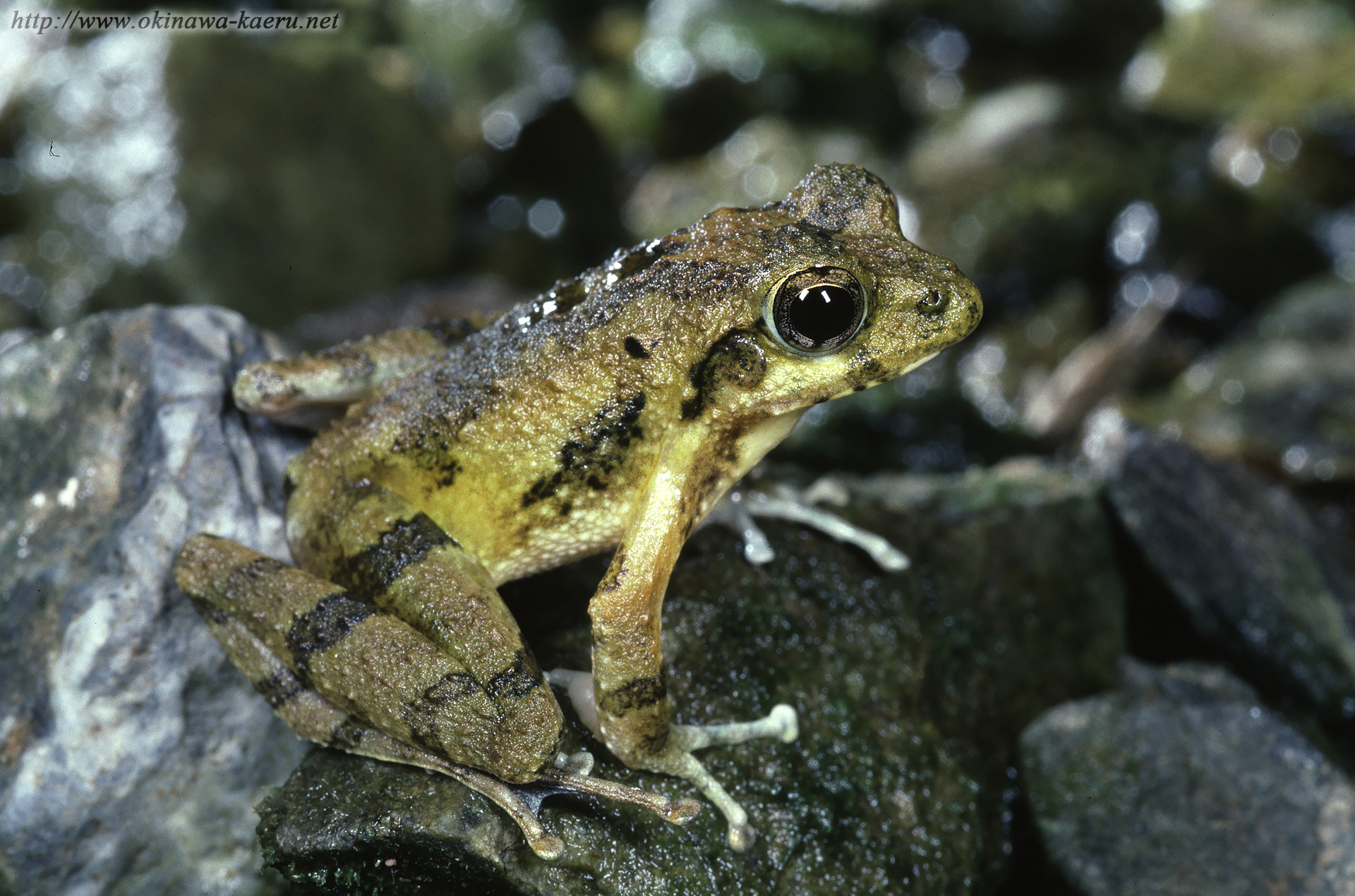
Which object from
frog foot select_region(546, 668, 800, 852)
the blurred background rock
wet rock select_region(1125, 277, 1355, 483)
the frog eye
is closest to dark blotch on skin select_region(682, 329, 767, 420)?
the frog eye

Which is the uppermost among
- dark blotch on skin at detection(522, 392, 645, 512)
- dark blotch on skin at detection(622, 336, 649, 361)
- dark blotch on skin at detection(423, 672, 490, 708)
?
dark blotch on skin at detection(622, 336, 649, 361)

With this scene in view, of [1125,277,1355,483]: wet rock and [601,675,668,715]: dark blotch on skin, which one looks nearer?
[601,675,668,715]: dark blotch on skin

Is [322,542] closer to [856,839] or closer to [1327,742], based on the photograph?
[856,839]

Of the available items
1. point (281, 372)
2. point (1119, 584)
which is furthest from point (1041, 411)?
point (281, 372)

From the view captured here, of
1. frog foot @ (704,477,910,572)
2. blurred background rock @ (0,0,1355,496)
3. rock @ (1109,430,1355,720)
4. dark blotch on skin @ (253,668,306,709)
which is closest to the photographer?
dark blotch on skin @ (253,668,306,709)

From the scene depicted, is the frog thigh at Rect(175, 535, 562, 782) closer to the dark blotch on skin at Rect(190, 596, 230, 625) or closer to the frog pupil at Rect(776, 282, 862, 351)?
the dark blotch on skin at Rect(190, 596, 230, 625)

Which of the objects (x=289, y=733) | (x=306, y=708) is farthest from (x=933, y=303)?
(x=289, y=733)
